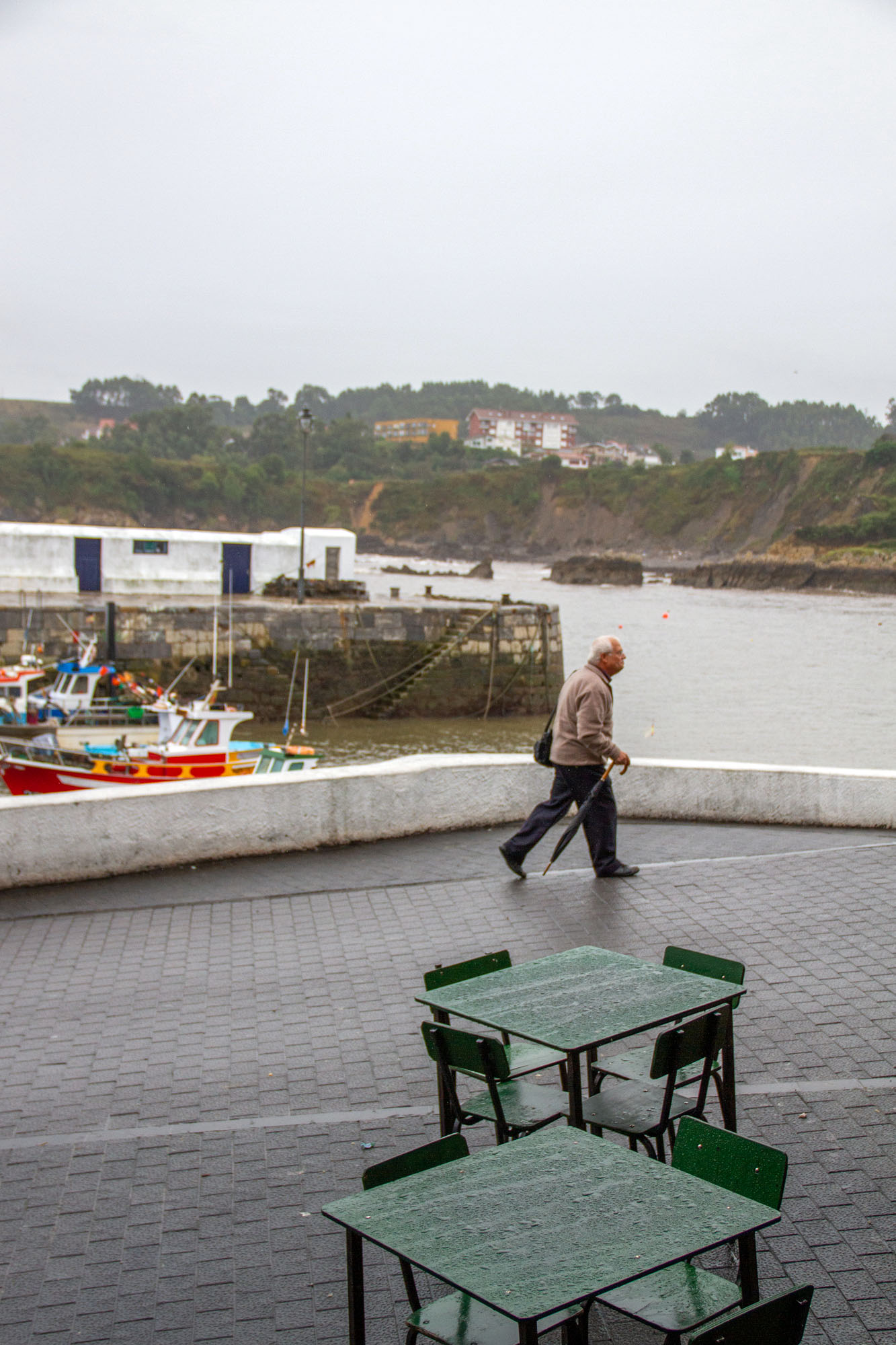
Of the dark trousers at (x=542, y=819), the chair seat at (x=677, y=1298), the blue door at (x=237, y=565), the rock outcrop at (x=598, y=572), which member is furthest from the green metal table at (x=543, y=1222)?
the rock outcrop at (x=598, y=572)

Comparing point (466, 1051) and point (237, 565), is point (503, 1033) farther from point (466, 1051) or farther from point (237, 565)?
point (237, 565)

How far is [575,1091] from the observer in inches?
132

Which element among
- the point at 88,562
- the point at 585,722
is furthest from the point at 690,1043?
the point at 88,562

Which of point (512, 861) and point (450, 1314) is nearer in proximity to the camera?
point (450, 1314)

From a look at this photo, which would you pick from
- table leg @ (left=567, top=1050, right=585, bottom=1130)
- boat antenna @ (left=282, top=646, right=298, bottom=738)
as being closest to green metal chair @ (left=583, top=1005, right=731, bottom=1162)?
table leg @ (left=567, top=1050, right=585, bottom=1130)

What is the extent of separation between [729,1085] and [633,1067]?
378mm

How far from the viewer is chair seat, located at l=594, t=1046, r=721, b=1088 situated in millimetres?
3916

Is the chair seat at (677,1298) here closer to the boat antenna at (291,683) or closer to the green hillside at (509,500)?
the boat antenna at (291,683)

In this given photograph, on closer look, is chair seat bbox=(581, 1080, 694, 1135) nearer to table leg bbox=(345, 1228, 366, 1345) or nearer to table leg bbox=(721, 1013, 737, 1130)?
table leg bbox=(721, 1013, 737, 1130)

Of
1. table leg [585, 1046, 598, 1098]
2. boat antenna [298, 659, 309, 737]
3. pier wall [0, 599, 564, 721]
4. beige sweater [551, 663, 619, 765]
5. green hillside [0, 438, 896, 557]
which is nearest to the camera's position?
table leg [585, 1046, 598, 1098]

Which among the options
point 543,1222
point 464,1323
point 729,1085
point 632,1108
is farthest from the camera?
point 729,1085

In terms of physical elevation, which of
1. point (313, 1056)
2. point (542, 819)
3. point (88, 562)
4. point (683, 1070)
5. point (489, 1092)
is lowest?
point (313, 1056)

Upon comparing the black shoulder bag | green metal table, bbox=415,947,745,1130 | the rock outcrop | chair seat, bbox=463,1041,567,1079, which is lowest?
chair seat, bbox=463,1041,567,1079

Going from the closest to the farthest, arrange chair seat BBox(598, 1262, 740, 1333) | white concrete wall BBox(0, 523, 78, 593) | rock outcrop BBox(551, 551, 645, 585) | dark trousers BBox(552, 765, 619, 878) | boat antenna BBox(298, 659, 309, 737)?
chair seat BBox(598, 1262, 740, 1333), dark trousers BBox(552, 765, 619, 878), boat antenna BBox(298, 659, 309, 737), white concrete wall BBox(0, 523, 78, 593), rock outcrop BBox(551, 551, 645, 585)
